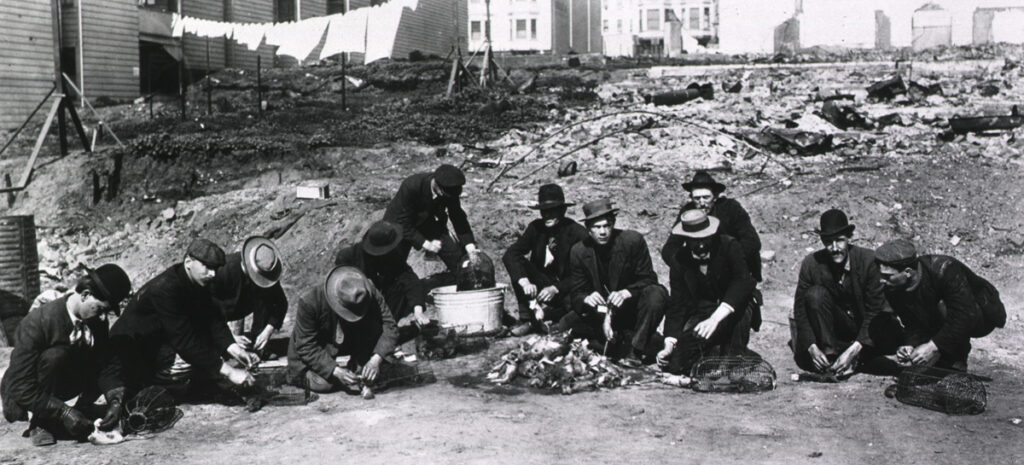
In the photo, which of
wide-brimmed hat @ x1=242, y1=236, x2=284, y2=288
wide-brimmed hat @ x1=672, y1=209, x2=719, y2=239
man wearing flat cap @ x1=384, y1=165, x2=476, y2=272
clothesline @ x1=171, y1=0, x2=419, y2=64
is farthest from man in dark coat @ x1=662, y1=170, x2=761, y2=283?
clothesline @ x1=171, y1=0, x2=419, y2=64

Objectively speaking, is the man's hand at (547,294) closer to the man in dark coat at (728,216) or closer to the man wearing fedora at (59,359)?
the man in dark coat at (728,216)

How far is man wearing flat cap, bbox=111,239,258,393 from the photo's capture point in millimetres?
6734

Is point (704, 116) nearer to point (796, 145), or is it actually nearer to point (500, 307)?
point (796, 145)

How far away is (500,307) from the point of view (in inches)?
347

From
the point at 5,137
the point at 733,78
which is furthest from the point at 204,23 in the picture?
the point at 733,78

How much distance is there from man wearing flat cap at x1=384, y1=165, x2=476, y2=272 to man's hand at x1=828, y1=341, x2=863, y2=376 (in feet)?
11.2

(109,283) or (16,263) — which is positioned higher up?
(109,283)

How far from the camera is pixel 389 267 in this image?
8.73 metres

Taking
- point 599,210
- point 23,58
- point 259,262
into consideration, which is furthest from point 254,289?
point 23,58

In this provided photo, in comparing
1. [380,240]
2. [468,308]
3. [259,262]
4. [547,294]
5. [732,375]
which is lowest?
[732,375]

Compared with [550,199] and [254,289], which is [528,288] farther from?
[254,289]

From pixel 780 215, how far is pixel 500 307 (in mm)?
4847

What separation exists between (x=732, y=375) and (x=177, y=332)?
405 centimetres

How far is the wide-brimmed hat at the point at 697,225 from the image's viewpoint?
744cm
